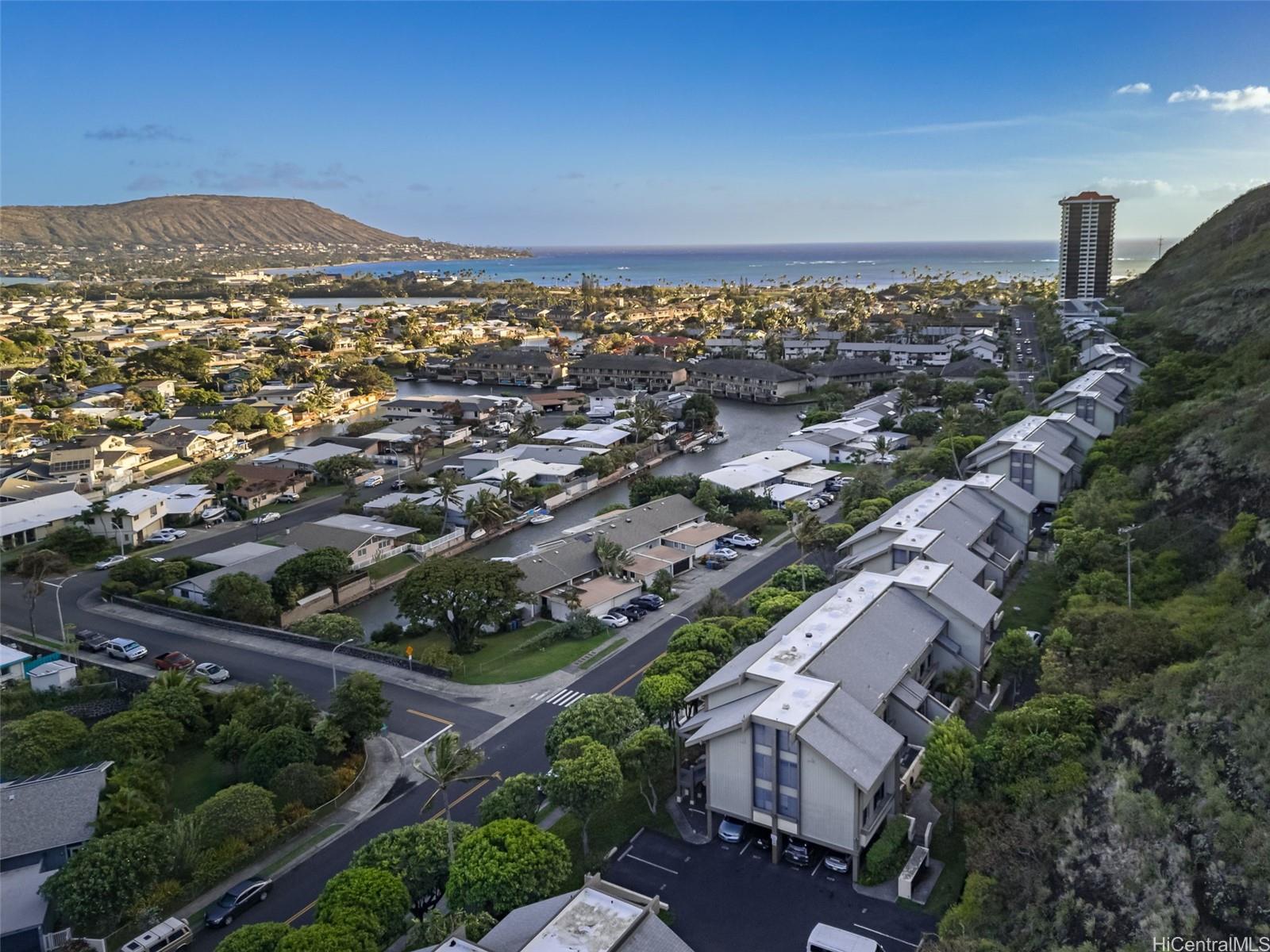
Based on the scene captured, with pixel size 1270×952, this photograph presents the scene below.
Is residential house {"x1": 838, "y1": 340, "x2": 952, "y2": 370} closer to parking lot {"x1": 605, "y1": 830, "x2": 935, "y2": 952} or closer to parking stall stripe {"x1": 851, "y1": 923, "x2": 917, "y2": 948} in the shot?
parking lot {"x1": 605, "y1": 830, "x2": 935, "y2": 952}

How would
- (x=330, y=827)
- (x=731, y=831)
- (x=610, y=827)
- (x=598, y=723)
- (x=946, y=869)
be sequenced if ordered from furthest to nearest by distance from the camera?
(x=598, y=723), (x=330, y=827), (x=610, y=827), (x=731, y=831), (x=946, y=869)

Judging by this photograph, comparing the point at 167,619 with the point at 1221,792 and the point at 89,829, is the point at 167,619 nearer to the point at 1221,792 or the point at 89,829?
the point at 89,829

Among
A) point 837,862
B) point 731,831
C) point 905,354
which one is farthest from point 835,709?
point 905,354

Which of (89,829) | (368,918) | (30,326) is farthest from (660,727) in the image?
(30,326)

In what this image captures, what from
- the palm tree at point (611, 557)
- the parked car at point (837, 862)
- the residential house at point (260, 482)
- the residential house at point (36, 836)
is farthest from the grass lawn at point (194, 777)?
the residential house at point (260, 482)

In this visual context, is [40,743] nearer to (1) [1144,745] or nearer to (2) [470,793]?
(2) [470,793]

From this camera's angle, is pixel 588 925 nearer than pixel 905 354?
Yes

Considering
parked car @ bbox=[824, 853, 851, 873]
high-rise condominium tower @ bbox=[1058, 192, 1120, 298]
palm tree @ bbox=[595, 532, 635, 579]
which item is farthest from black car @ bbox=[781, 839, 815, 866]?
high-rise condominium tower @ bbox=[1058, 192, 1120, 298]
